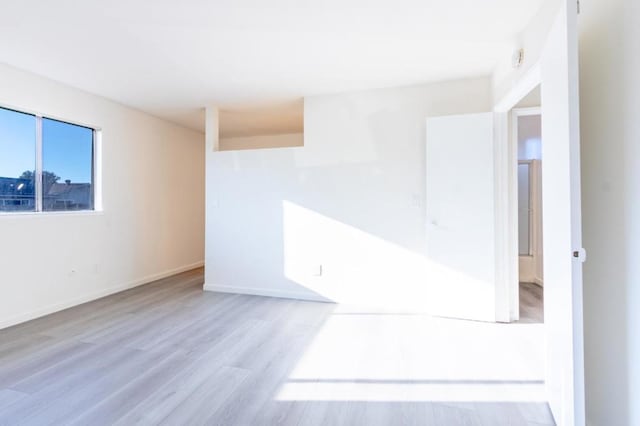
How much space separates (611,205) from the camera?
4.42 feet

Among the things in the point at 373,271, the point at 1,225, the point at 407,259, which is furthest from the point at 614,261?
the point at 1,225

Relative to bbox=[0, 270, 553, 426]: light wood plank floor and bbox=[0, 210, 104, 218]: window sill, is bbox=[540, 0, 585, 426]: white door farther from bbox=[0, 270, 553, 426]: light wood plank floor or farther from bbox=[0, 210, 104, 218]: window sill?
bbox=[0, 210, 104, 218]: window sill

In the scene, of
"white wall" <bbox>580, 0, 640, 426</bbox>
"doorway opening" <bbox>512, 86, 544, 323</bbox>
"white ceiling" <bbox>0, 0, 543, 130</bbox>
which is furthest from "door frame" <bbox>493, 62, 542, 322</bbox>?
"white wall" <bbox>580, 0, 640, 426</bbox>

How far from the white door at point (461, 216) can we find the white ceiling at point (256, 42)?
660mm

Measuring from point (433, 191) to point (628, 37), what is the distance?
2.00 meters

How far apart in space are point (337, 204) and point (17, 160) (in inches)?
128

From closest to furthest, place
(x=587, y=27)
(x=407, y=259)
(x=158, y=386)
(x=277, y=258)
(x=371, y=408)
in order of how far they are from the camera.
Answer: (x=587, y=27)
(x=371, y=408)
(x=158, y=386)
(x=407, y=259)
(x=277, y=258)

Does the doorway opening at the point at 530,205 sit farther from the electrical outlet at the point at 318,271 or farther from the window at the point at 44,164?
the window at the point at 44,164

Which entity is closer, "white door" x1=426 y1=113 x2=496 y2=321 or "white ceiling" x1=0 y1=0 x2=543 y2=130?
"white ceiling" x1=0 y1=0 x2=543 y2=130

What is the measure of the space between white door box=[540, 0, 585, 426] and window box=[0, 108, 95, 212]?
14.1 feet

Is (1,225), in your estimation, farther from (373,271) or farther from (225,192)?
(373,271)

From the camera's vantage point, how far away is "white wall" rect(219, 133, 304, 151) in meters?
5.66

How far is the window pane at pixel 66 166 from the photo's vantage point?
329 centimetres

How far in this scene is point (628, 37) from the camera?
1212 millimetres
